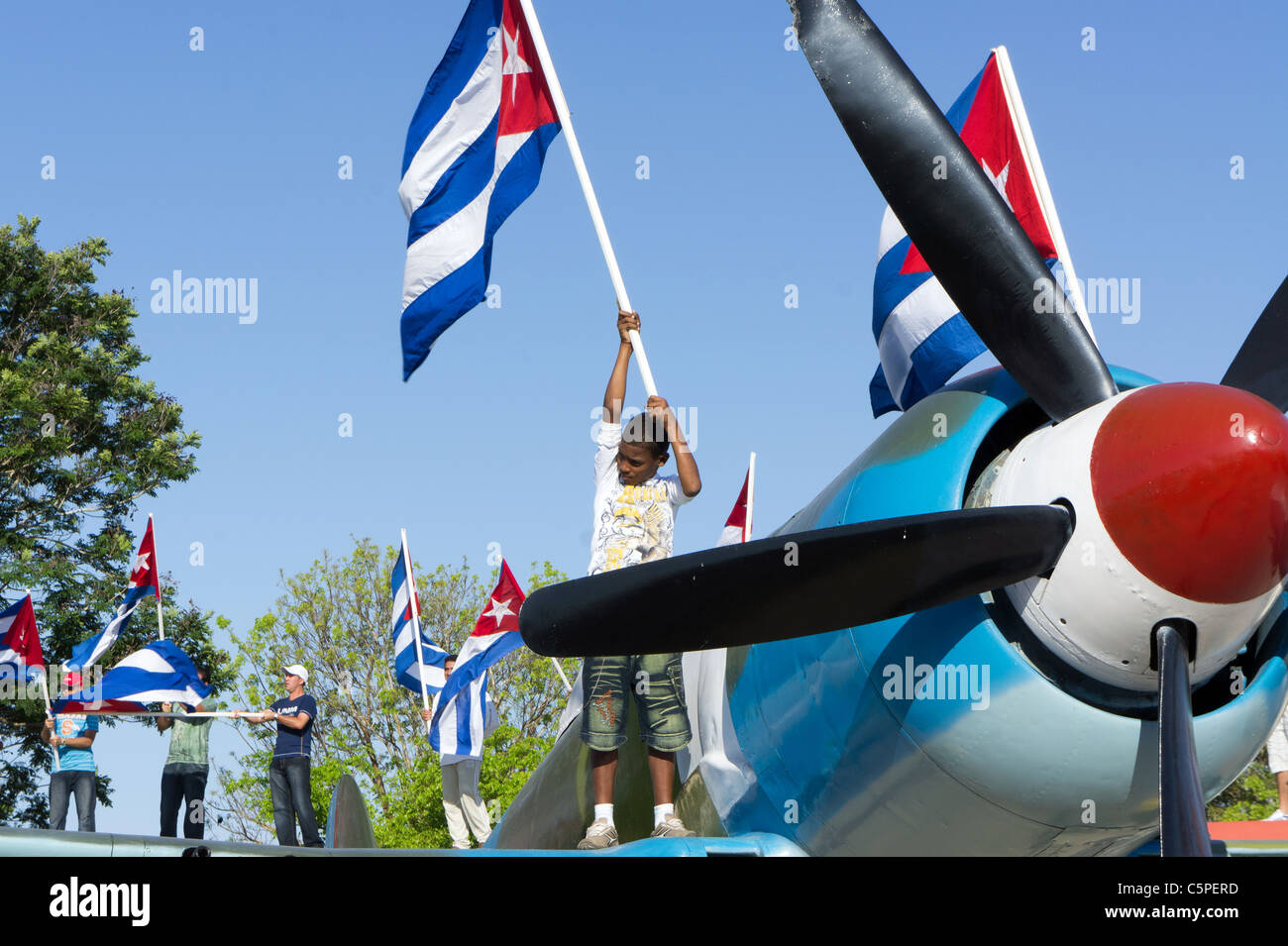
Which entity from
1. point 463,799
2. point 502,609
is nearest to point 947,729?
point 502,609

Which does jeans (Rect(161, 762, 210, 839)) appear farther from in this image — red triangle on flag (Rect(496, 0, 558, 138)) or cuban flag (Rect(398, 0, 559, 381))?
red triangle on flag (Rect(496, 0, 558, 138))

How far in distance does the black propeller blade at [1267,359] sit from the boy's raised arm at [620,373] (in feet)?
8.10

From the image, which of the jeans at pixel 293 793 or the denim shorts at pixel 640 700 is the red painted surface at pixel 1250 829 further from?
the jeans at pixel 293 793

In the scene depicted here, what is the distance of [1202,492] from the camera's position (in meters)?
3.59

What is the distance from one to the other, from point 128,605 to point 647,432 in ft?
33.1

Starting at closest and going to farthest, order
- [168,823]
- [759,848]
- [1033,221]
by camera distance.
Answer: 1. [759,848]
2. [1033,221]
3. [168,823]

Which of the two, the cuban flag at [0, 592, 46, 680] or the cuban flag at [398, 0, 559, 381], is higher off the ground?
the cuban flag at [398, 0, 559, 381]

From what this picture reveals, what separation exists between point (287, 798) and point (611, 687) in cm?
676

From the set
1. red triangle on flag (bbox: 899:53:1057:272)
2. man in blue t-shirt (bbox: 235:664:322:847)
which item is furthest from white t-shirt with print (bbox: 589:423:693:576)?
man in blue t-shirt (bbox: 235:664:322:847)

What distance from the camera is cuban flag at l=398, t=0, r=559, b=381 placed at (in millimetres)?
7668

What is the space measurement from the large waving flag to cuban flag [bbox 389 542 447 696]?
37.3 ft
